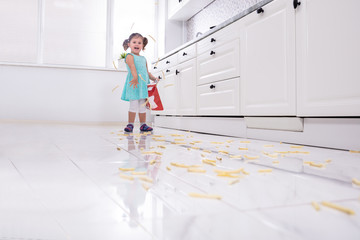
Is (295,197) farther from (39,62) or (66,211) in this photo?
(39,62)

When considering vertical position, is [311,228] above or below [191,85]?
below

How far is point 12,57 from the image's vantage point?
480 centimetres

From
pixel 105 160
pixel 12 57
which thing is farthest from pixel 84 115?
pixel 105 160

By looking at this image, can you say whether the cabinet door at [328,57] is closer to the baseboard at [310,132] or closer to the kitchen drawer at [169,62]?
the baseboard at [310,132]

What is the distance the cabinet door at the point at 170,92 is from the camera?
3744 mm

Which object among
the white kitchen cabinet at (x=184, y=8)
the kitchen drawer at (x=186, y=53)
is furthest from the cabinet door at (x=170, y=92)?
the white kitchen cabinet at (x=184, y=8)

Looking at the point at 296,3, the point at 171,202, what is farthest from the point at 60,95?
the point at 171,202

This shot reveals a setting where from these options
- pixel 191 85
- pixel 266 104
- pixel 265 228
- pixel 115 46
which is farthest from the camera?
pixel 115 46

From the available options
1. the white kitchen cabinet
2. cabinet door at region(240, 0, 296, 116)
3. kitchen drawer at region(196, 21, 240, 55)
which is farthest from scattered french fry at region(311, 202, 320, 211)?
the white kitchen cabinet

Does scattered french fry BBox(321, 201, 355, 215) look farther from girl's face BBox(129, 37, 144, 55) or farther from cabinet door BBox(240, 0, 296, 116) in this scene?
girl's face BBox(129, 37, 144, 55)

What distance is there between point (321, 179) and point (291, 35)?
122 cm

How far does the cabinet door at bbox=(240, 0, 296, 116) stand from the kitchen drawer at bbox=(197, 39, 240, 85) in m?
0.10

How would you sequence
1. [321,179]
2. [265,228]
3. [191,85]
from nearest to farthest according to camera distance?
[265,228], [321,179], [191,85]

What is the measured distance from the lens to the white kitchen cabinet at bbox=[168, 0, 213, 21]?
4266mm
